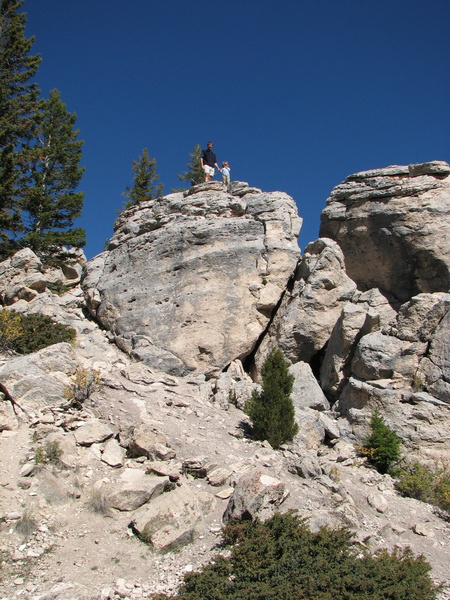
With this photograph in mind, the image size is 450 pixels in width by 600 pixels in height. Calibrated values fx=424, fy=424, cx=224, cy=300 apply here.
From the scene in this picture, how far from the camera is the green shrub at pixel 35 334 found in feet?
53.2

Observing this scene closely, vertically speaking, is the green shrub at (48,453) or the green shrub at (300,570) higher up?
the green shrub at (48,453)

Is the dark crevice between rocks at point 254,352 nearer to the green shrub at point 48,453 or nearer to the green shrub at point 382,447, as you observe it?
the green shrub at point 382,447

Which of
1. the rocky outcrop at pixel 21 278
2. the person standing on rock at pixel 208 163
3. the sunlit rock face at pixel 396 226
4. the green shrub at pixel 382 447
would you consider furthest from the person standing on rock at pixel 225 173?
the green shrub at pixel 382 447

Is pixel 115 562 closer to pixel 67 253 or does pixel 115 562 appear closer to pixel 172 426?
pixel 172 426

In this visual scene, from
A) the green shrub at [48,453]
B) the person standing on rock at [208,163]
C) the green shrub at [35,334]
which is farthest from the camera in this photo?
the person standing on rock at [208,163]

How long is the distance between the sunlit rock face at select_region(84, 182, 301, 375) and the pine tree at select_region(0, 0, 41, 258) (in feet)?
17.5

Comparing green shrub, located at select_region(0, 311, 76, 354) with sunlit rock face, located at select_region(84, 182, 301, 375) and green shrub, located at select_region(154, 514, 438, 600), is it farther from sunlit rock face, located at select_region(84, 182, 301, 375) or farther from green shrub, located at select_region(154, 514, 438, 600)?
green shrub, located at select_region(154, 514, 438, 600)

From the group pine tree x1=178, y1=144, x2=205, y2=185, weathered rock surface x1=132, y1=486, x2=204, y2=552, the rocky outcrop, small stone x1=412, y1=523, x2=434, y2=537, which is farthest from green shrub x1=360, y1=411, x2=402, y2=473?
pine tree x1=178, y1=144, x2=205, y2=185

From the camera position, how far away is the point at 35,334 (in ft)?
56.2

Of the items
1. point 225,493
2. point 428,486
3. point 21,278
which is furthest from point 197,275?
point 428,486

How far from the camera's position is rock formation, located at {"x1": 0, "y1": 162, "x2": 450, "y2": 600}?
9.41 meters

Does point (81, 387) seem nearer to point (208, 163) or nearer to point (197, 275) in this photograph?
point (197, 275)

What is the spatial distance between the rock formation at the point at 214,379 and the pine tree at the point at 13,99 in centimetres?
369

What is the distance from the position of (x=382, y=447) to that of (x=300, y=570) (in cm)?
754
